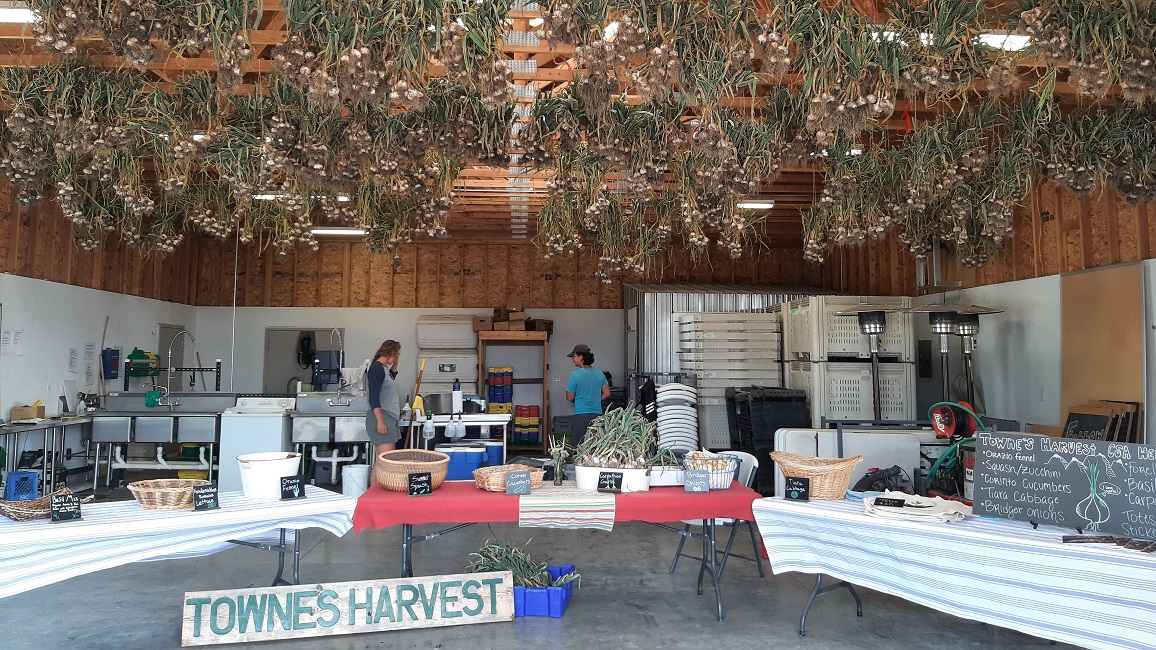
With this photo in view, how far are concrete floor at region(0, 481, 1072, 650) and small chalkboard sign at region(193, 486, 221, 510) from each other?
778 mm

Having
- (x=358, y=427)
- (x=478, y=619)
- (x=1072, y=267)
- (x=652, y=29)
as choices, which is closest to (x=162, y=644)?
(x=478, y=619)

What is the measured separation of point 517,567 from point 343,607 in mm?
1053

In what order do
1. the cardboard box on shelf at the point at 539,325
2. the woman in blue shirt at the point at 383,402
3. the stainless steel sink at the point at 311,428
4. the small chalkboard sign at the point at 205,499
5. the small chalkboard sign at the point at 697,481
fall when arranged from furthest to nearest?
the cardboard box on shelf at the point at 539,325 < the stainless steel sink at the point at 311,428 < the woman in blue shirt at the point at 383,402 < the small chalkboard sign at the point at 697,481 < the small chalkboard sign at the point at 205,499

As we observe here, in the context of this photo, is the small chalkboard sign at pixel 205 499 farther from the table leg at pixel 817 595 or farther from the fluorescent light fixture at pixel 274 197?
the fluorescent light fixture at pixel 274 197

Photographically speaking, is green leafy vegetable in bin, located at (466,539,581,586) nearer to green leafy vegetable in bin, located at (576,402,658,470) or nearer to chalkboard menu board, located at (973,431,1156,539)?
green leafy vegetable in bin, located at (576,402,658,470)

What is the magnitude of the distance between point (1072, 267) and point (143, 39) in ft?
25.8

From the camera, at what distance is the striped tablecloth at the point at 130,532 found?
11.2 feet

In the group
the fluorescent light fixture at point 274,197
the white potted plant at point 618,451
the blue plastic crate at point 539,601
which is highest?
the fluorescent light fixture at point 274,197

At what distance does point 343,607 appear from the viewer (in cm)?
410

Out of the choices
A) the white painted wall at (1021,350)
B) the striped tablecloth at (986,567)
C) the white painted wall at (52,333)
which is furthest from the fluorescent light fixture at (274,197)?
the white painted wall at (1021,350)

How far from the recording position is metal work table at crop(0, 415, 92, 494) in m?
7.83

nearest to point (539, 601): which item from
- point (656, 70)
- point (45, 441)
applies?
point (656, 70)

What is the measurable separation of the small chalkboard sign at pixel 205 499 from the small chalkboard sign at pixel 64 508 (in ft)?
1.67

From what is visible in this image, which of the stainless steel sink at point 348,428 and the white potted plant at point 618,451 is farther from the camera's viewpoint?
the stainless steel sink at point 348,428
